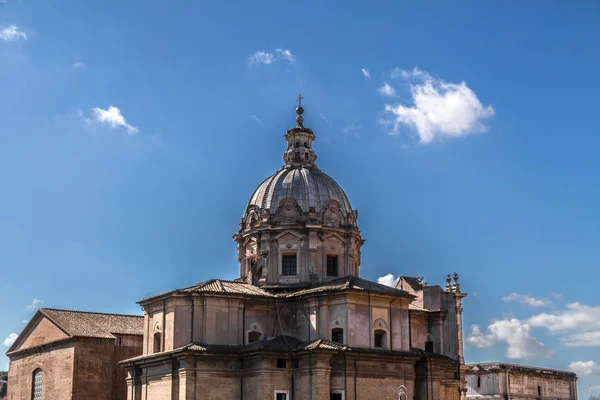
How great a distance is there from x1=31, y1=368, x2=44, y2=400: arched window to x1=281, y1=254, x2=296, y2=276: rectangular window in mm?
22583

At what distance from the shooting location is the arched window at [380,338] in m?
51.3

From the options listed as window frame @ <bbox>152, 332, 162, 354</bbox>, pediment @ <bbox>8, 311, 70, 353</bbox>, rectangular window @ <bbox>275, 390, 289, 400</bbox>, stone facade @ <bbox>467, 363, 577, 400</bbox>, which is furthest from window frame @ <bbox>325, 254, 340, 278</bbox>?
stone facade @ <bbox>467, 363, 577, 400</bbox>

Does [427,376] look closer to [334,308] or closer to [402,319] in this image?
[402,319]

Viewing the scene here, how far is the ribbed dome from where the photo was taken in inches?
2299

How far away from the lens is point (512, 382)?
74188mm

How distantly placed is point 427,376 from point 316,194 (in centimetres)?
1415

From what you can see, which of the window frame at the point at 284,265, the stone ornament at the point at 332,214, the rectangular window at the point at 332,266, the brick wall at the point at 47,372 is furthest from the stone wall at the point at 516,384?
the brick wall at the point at 47,372

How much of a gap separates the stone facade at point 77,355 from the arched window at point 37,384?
7.1 inches

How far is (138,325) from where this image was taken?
218ft

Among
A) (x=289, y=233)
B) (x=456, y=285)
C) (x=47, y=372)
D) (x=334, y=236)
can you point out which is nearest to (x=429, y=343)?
(x=456, y=285)

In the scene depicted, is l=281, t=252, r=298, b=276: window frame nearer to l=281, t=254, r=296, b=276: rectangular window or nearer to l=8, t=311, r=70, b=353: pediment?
l=281, t=254, r=296, b=276: rectangular window

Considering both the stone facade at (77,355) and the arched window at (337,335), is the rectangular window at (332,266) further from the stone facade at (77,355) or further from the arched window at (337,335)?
the stone facade at (77,355)

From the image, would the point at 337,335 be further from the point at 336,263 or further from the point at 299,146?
the point at 299,146

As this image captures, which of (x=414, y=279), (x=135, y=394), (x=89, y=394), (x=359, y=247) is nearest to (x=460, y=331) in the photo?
(x=414, y=279)
